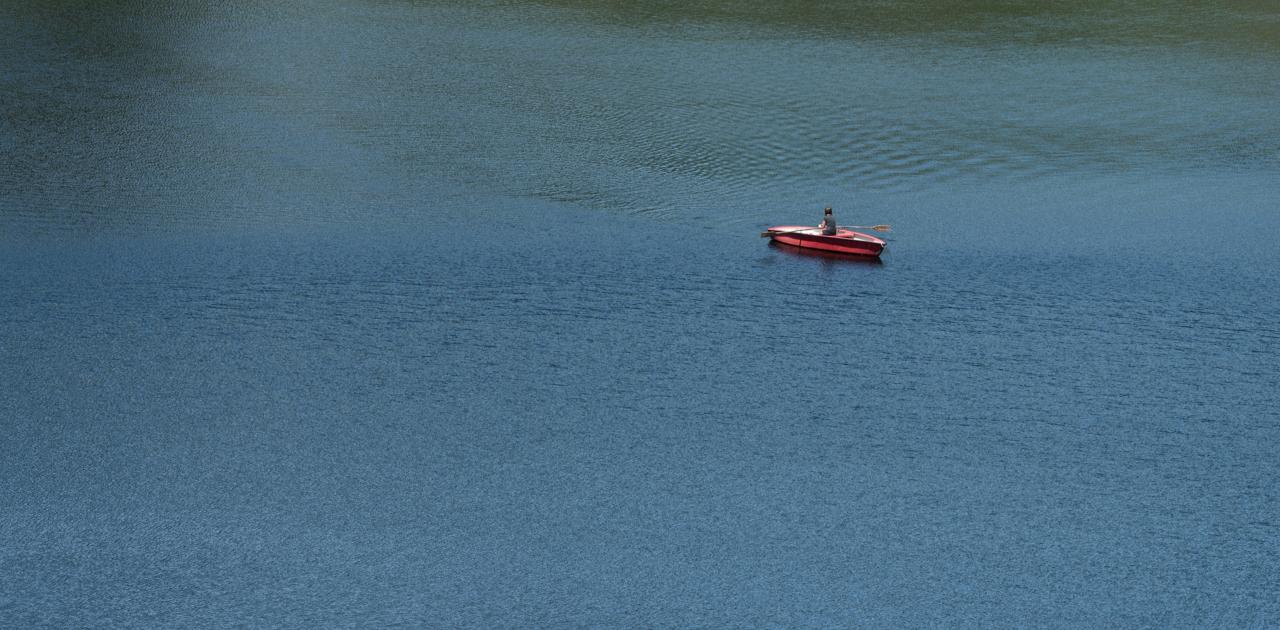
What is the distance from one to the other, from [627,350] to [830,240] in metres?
9.22

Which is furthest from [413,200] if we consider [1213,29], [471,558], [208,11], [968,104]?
[1213,29]

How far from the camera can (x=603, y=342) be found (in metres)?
32.5

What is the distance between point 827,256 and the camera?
127 ft

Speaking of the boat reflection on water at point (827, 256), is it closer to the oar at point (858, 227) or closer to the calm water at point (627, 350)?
the calm water at point (627, 350)

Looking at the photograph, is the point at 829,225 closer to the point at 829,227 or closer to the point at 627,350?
the point at 829,227

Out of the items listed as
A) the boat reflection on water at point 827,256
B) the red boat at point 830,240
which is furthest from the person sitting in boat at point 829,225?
the boat reflection on water at point 827,256

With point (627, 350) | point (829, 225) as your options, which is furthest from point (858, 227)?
point (627, 350)

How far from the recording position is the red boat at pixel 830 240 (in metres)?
38.1

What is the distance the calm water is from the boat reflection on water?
0.69 ft

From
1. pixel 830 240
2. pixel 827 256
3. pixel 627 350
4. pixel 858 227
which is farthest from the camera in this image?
pixel 858 227

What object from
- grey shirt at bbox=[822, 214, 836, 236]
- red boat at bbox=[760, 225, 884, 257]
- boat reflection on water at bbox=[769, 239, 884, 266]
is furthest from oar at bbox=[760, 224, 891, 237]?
grey shirt at bbox=[822, 214, 836, 236]

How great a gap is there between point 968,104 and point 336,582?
133 ft

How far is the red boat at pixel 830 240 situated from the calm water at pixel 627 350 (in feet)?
1.56

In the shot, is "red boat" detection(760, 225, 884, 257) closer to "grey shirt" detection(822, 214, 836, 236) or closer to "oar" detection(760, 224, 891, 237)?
"oar" detection(760, 224, 891, 237)
